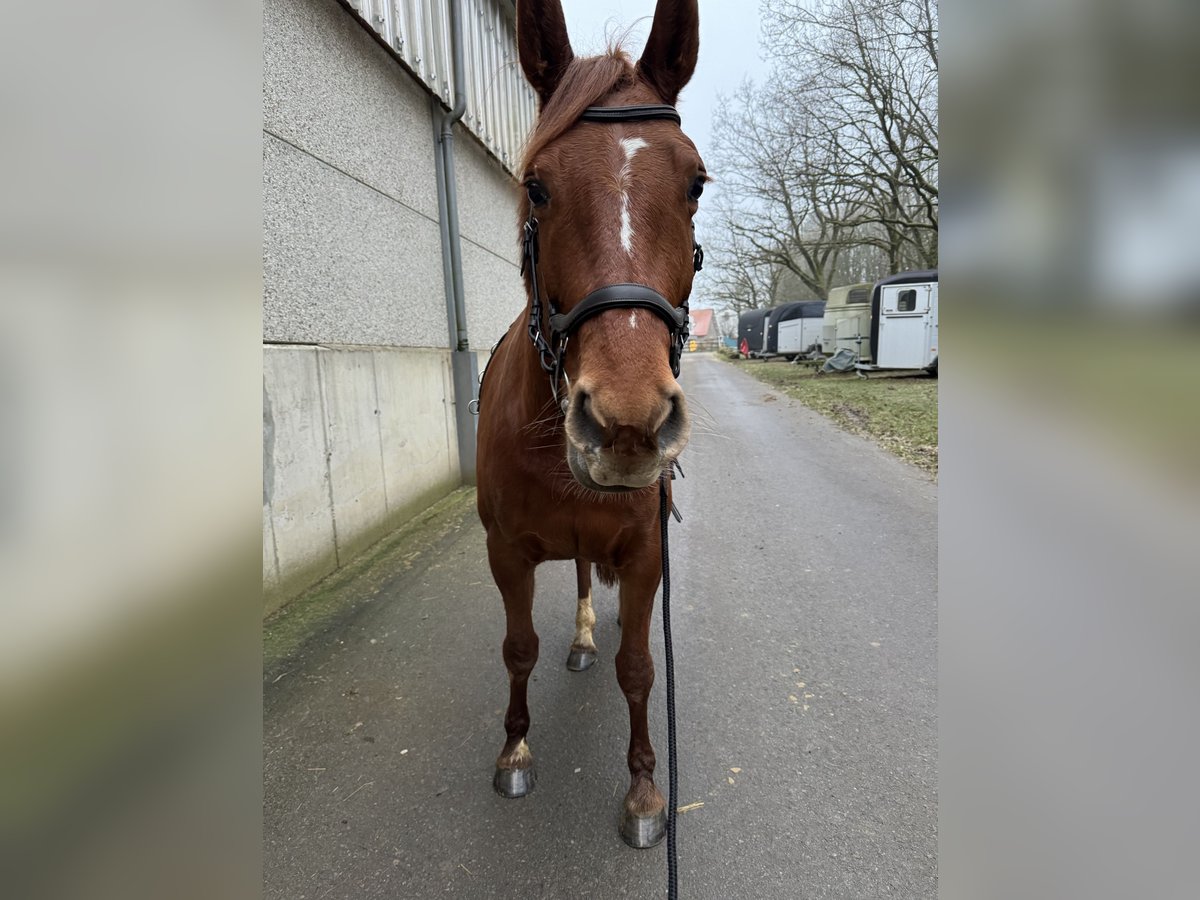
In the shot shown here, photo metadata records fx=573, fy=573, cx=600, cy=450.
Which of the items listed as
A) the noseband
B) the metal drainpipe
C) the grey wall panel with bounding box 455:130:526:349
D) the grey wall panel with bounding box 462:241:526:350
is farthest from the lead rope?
the grey wall panel with bounding box 462:241:526:350

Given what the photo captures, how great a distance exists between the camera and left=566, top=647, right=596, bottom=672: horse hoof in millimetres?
2850

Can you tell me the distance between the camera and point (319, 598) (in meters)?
3.50

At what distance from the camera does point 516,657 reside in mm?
2256

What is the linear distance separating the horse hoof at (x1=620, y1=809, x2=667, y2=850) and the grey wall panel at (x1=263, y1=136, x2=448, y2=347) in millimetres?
2915

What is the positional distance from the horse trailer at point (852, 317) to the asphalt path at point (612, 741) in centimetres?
1521

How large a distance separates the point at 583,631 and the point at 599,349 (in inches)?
80.1

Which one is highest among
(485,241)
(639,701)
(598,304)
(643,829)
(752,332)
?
(752,332)

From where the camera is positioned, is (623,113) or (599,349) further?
(623,113)

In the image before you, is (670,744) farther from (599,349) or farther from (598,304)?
(598,304)

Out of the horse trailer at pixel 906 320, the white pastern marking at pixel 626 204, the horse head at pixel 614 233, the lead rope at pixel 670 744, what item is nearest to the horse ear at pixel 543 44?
the horse head at pixel 614 233

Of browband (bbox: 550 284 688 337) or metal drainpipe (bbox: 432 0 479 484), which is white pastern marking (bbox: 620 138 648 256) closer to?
browband (bbox: 550 284 688 337)

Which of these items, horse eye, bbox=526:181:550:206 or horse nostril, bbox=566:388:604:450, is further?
horse eye, bbox=526:181:550:206

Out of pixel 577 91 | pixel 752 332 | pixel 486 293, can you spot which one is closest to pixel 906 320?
pixel 486 293
